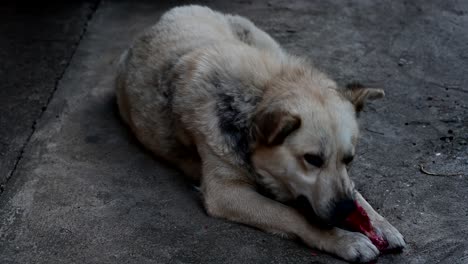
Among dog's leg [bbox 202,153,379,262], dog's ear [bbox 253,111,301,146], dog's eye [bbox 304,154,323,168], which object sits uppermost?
dog's ear [bbox 253,111,301,146]

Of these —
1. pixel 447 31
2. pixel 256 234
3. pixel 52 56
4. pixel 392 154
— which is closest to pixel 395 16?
pixel 447 31

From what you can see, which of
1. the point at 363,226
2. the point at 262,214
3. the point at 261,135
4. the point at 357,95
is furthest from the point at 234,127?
the point at 363,226

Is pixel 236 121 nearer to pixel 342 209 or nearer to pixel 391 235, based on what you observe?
pixel 342 209

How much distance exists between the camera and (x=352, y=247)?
4465 millimetres

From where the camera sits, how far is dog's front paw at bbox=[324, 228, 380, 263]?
444 centimetres

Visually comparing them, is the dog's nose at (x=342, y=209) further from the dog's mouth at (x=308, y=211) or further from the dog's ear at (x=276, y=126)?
the dog's ear at (x=276, y=126)

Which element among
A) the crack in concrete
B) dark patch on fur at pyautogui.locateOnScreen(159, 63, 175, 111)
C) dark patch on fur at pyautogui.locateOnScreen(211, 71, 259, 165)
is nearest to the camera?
dark patch on fur at pyautogui.locateOnScreen(211, 71, 259, 165)

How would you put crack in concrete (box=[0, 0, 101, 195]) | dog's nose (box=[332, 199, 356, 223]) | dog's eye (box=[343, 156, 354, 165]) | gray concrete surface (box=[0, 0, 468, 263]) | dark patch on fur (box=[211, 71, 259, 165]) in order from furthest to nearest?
1. crack in concrete (box=[0, 0, 101, 195])
2. dark patch on fur (box=[211, 71, 259, 165])
3. gray concrete surface (box=[0, 0, 468, 263])
4. dog's eye (box=[343, 156, 354, 165])
5. dog's nose (box=[332, 199, 356, 223])

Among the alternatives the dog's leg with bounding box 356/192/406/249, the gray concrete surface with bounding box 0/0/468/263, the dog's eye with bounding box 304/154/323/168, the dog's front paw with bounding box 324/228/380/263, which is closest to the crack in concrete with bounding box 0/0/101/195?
the gray concrete surface with bounding box 0/0/468/263

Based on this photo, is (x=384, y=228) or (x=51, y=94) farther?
(x=51, y=94)

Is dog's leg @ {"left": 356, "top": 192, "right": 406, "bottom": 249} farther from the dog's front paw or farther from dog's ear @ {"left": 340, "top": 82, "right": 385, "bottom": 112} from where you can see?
dog's ear @ {"left": 340, "top": 82, "right": 385, "bottom": 112}

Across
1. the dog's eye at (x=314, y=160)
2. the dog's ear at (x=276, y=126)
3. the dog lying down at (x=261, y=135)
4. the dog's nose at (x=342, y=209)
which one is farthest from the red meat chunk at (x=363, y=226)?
the dog's ear at (x=276, y=126)

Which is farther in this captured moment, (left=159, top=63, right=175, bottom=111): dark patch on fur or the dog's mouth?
(left=159, top=63, right=175, bottom=111): dark patch on fur

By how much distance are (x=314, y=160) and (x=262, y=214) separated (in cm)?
56
